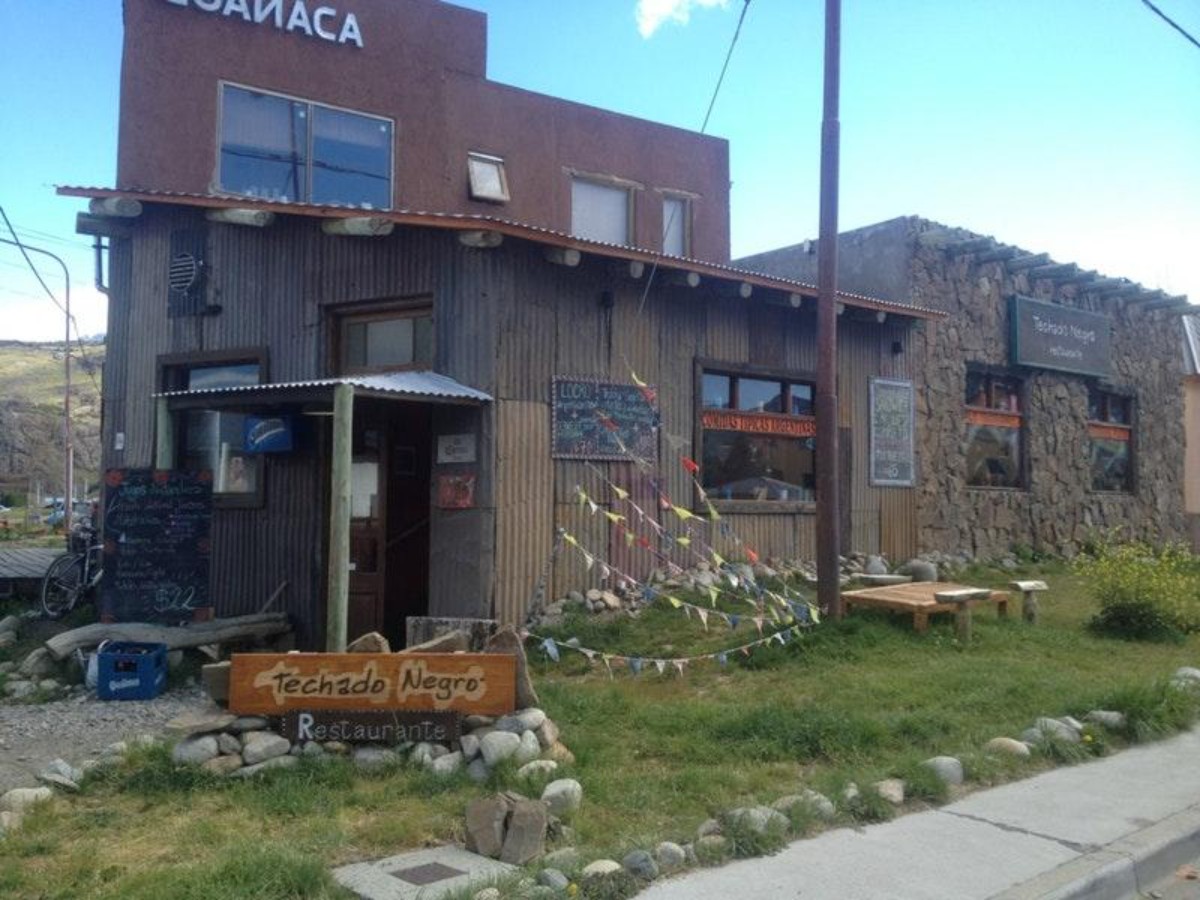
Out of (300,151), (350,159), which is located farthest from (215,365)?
(350,159)

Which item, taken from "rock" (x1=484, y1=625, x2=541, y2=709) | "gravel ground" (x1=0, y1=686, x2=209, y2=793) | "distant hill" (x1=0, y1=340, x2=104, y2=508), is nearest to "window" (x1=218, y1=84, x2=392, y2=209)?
"gravel ground" (x1=0, y1=686, x2=209, y2=793)

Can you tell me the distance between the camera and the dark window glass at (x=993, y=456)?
15398 mm

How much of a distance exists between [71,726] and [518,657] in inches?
148

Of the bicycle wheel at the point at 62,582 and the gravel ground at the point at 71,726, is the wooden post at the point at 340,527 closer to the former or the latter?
the gravel ground at the point at 71,726

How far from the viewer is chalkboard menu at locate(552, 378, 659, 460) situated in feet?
34.0

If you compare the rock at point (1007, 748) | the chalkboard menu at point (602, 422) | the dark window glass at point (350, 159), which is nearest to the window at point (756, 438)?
the chalkboard menu at point (602, 422)

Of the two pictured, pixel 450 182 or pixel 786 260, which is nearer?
pixel 450 182

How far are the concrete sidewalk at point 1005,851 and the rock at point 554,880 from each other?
0.34 meters

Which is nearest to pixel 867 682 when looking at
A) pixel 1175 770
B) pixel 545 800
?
pixel 1175 770

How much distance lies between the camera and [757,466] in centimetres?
1236

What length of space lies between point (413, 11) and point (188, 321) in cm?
745

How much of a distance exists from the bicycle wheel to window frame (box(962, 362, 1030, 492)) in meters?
11.7

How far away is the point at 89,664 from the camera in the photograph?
29.7 feet

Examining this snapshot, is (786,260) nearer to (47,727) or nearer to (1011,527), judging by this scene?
(1011,527)
